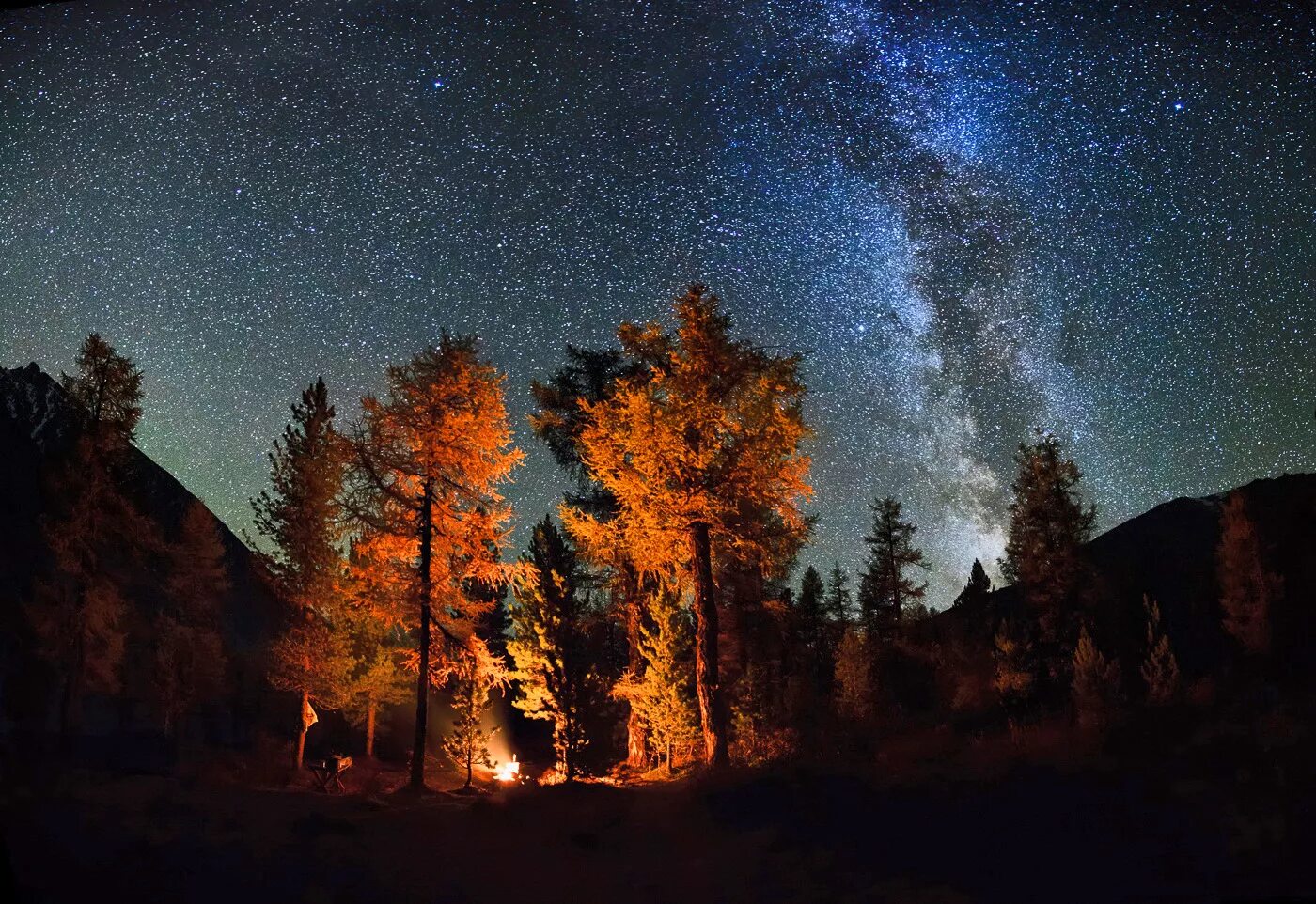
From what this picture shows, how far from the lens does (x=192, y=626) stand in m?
41.1

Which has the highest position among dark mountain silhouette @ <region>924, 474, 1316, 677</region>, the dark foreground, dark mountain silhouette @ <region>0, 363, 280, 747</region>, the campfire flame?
dark mountain silhouette @ <region>0, 363, 280, 747</region>

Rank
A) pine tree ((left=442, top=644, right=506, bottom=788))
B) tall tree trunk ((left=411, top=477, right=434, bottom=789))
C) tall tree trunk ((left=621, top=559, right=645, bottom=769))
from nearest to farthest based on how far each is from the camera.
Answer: tall tree trunk ((left=411, top=477, right=434, bottom=789)) → pine tree ((left=442, top=644, right=506, bottom=788)) → tall tree trunk ((left=621, top=559, right=645, bottom=769))

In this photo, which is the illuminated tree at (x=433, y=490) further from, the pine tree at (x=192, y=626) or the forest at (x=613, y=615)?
the pine tree at (x=192, y=626)

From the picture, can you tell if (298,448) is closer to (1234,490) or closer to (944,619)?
(944,619)

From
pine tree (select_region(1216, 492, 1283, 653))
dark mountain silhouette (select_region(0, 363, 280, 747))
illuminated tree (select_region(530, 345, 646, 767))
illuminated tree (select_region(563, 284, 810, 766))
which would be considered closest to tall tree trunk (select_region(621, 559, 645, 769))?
illuminated tree (select_region(530, 345, 646, 767))

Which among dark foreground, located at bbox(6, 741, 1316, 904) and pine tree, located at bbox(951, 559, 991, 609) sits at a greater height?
pine tree, located at bbox(951, 559, 991, 609)

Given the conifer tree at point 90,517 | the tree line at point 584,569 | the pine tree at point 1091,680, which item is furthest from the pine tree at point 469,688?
the pine tree at point 1091,680

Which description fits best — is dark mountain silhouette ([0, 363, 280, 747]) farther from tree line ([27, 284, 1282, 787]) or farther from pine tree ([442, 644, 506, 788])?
pine tree ([442, 644, 506, 788])

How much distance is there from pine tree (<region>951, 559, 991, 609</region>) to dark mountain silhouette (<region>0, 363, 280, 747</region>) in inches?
1819

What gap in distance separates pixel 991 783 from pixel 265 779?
2538 centimetres

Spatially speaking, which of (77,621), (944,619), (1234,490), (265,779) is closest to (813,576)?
(944,619)

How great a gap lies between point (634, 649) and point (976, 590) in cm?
4024

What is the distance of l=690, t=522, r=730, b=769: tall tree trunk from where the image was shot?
16.7 meters

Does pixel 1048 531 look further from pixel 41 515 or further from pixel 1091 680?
pixel 41 515
